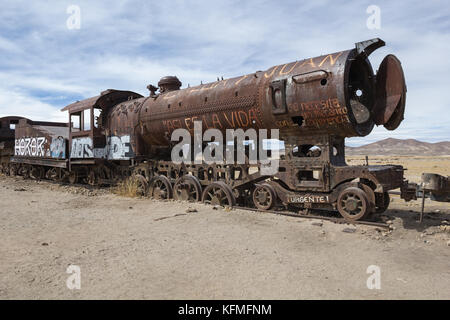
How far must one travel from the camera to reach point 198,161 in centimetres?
1020

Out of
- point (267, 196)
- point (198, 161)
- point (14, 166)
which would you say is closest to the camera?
point (267, 196)

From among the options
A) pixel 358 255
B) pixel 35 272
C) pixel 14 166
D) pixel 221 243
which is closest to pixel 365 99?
pixel 358 255

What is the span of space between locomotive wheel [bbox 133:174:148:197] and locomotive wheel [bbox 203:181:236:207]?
9.55ft

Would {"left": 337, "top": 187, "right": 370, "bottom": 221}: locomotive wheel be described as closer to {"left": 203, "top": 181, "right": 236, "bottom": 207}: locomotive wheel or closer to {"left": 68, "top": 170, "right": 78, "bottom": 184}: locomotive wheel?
{"left": 203, "top": 181, "right": 236, "bottom": 207}: locomotive wheel

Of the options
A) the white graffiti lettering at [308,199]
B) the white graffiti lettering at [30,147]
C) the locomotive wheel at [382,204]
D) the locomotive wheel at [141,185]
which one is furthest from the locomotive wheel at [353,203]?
the white graffiti lettering at [30,147]

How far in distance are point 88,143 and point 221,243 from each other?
379 inches

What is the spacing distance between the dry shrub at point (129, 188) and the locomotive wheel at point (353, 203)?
707 centimetres

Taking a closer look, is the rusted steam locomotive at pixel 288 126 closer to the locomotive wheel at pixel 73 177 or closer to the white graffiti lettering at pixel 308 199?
the white graffiti lettering at pixel 308 199

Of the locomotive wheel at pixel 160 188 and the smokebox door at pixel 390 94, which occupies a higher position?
the smokebox door at pixel 390 94

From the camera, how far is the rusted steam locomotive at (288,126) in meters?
7.05

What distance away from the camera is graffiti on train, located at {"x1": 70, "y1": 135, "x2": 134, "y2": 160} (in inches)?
485

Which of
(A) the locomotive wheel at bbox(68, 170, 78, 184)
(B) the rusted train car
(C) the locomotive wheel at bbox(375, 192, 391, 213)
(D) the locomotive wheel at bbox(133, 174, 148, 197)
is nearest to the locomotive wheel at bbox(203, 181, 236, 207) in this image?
(D) the locomotive wheel at bbox(133, 174, 148, 197)

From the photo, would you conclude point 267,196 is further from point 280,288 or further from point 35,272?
point 35,272

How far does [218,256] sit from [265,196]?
10.8ft
